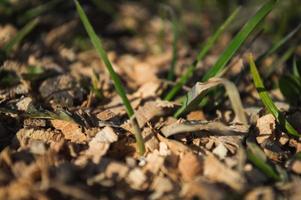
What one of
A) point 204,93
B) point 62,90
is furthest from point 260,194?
point 62,90

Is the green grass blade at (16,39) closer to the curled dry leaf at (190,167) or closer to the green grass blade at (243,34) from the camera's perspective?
the green grass blade at (243,34)

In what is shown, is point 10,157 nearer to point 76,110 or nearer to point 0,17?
point 76,110

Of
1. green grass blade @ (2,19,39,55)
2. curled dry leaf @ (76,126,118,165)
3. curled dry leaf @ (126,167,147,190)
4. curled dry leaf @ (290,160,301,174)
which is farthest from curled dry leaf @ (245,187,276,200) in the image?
green grass blade @ (2,19,39,55)

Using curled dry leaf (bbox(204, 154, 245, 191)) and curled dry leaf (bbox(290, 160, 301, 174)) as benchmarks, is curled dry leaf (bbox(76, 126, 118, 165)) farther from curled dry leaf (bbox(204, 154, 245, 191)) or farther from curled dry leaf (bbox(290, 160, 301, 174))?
curled dry leaf (bbox(290, 160, 301, 174))

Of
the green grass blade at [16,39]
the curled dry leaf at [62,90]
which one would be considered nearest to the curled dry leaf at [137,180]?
the curled dry leaf at [62,90]

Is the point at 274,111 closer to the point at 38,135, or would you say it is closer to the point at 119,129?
the point at 119,129

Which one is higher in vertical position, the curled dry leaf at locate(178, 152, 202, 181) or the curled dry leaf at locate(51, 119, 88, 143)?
the curled dry leaf at locate(51, 119, 88, 143)
